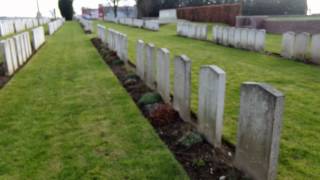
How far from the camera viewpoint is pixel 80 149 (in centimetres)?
427

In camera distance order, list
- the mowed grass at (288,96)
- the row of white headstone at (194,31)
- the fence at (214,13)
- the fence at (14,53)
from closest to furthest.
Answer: the mowed grass at (288,96) → the fence at (14,53) → the row of white headstone at (194,31) → the fence at (214,13)

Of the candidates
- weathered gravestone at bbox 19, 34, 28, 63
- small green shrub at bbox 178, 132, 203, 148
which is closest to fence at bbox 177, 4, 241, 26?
weathered gravestone at bbox 19, 34, 28, 63

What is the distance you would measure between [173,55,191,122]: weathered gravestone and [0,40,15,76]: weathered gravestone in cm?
561

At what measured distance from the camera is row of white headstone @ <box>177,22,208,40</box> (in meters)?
18.9

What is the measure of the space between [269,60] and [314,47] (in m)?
1.48

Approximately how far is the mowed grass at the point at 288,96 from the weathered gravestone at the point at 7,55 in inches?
154

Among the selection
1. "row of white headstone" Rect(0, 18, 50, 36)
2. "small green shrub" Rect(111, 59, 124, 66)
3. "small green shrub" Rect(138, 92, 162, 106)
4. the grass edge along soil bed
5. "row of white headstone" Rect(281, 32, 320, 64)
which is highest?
"row of white headstone" Rect(0, 18, 50, 36)

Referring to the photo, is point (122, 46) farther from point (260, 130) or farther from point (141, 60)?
point (260, 130)

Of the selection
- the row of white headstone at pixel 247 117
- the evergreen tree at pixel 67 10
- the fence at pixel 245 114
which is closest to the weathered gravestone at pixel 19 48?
the fence at pixel 245 114

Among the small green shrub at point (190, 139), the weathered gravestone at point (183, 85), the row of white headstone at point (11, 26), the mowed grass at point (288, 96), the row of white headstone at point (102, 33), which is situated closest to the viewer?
the mowed grass at point (288, 96)

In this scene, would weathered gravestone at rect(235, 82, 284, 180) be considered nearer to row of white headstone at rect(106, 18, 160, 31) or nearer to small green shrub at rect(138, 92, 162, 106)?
small green shrub at rect(138, 92, 162, 106)

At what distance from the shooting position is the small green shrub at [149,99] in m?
6.08

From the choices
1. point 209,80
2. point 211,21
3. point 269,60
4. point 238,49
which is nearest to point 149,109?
point 209,80

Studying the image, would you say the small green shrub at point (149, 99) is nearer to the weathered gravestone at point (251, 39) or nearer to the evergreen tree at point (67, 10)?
the weathered gravestone at point (251, 39)
